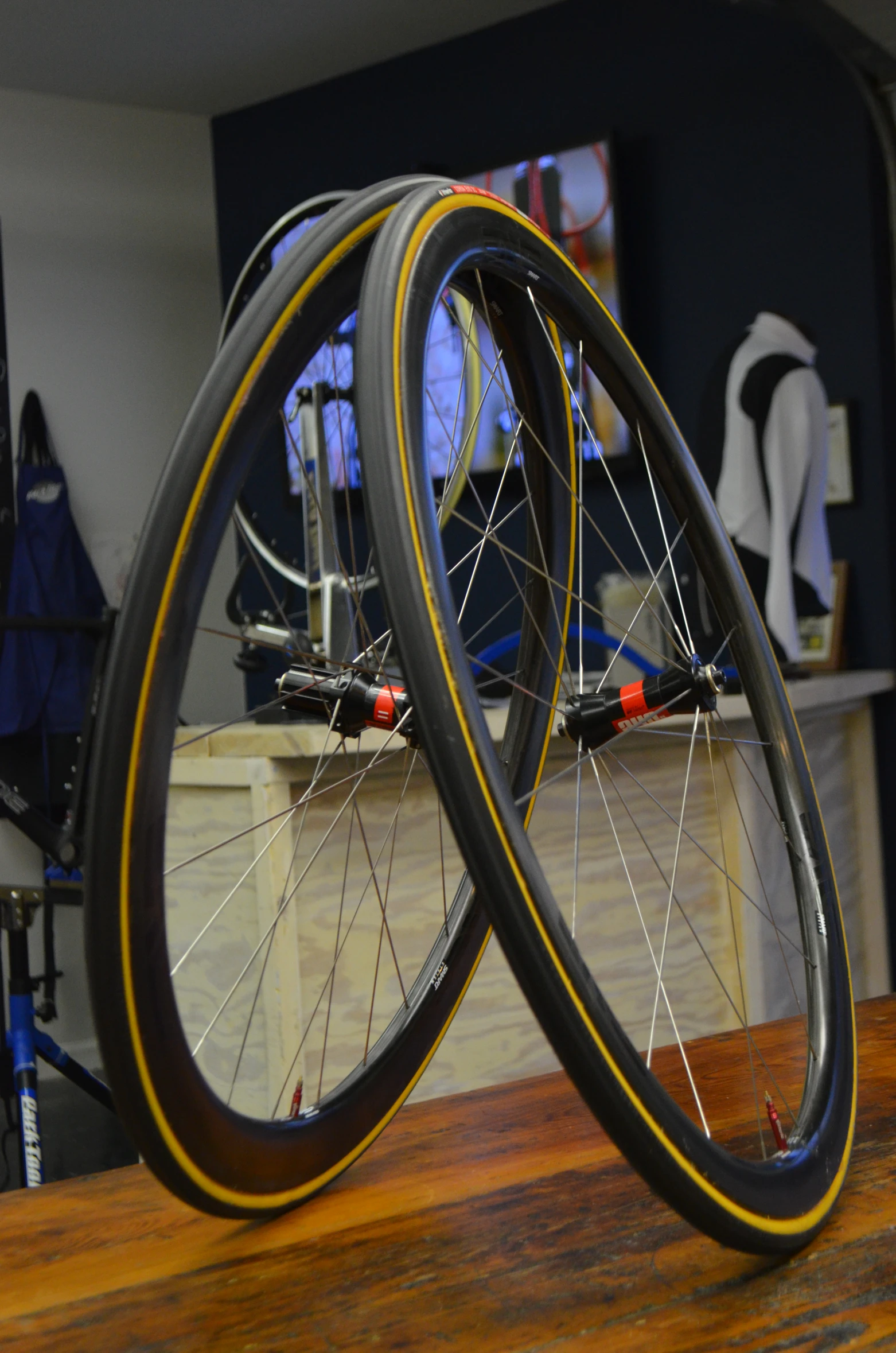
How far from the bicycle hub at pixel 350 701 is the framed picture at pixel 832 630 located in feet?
7.25

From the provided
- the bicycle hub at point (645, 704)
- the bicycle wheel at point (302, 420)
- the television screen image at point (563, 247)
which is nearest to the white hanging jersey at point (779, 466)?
the television screen image at point (563, 247)

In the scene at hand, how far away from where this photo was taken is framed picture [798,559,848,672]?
8.89 ft

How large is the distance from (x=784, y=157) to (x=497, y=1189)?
273 centimetres

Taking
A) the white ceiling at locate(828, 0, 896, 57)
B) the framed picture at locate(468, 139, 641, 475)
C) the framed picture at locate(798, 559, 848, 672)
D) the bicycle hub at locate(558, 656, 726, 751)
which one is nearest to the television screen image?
the framed picture at locate(468, 139, 641, 475)

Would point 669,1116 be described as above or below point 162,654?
below

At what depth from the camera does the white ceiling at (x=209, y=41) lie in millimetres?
3260

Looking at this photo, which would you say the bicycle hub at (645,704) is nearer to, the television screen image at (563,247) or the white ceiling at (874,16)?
the white ceiling at (874,16)

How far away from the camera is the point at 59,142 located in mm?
3918

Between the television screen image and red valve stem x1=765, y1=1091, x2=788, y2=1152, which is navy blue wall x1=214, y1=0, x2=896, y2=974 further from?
red valve stem x1=765, y1=1091, x2=788, y2=1152

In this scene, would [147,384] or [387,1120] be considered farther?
[147,384]

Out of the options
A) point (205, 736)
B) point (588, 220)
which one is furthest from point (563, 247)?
point (205, 736)

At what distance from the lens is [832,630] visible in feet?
8.89

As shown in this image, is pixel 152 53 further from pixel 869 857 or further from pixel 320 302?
pixel 320 302

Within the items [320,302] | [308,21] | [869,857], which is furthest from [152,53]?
[320,302]
